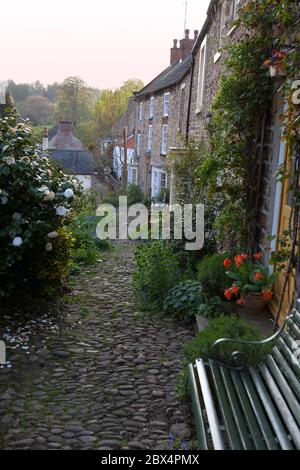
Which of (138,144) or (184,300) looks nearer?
(184,300)

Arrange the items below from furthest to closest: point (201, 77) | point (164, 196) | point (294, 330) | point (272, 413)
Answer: point (164, 196)
point (201, 77)
point (294, 330)
point (272, 413)

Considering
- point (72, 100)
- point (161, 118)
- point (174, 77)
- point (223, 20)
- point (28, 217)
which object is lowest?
point (28, 217)

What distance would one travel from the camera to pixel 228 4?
942cm

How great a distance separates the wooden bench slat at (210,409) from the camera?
2.67 metres

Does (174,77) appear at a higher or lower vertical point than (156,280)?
higher

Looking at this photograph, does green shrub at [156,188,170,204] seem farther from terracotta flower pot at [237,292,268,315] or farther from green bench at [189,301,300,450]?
green bench at [189,301,300,450]

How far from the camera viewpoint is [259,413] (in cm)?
292

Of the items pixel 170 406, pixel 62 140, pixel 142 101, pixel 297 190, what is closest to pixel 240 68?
pixel 297 190

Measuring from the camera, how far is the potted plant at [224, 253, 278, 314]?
→ 5.52 metres

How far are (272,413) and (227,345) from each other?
0.85 metres

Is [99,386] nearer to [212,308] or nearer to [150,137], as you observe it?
[212,308]

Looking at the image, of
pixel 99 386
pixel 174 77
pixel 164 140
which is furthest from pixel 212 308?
pixel 164 140

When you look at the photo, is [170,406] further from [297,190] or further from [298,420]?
[297,190]
